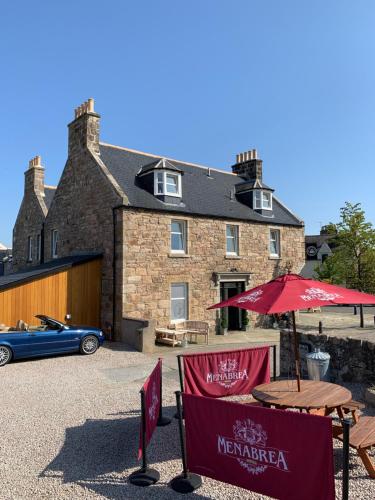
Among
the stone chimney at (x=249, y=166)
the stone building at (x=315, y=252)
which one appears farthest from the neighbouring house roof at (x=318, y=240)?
the stone chimney at (x=249, y=166)

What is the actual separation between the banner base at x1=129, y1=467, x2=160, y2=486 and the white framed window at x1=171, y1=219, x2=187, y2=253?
13327mm

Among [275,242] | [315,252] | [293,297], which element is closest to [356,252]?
[275,242]

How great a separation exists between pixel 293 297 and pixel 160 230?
12115 millimetres

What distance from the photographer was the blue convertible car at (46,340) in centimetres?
1210

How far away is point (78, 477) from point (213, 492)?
182cm

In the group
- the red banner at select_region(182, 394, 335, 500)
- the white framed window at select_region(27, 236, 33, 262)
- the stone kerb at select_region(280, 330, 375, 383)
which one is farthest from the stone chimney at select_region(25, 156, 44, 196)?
the red banner at select_region(182, 394, 335, 500)

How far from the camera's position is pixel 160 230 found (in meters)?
17.6

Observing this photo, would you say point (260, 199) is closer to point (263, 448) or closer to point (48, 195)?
point (48, 195)

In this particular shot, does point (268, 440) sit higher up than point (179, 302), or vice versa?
point (179, 302)

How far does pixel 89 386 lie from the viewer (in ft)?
32.2

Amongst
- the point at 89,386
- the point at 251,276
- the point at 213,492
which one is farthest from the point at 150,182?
the point at 213,492

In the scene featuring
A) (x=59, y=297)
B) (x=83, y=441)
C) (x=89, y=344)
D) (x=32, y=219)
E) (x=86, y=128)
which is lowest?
(x=83, y=441)

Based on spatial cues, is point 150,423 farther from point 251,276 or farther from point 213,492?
point 251,276

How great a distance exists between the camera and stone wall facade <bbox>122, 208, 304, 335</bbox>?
1653cm
